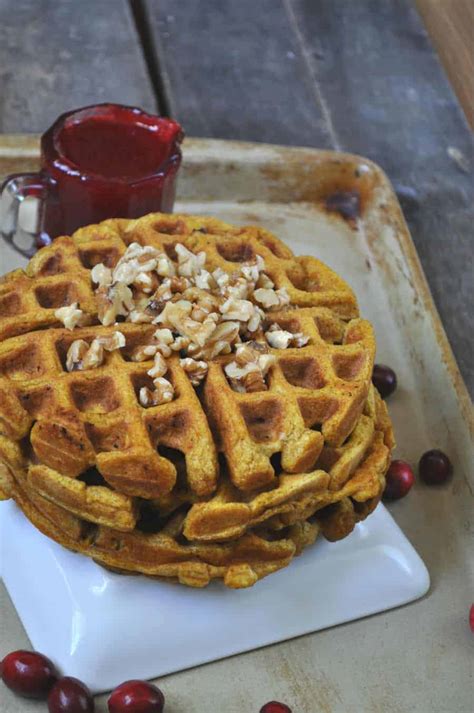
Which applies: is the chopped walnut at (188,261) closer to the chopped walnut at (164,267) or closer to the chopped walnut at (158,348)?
the chopped walnut at (164,267)

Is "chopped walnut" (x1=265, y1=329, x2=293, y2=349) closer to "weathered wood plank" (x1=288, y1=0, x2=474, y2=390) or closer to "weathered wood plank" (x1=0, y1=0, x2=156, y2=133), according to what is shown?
"weathered wood plank" (x1=288, y1=0, x2=474, y2=390)

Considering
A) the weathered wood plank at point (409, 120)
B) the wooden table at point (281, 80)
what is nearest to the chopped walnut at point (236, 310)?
the weathered wood plank at point (409, 120)

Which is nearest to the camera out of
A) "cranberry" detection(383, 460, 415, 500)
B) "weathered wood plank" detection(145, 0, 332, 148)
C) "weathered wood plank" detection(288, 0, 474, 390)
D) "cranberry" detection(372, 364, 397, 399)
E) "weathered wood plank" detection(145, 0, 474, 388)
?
"cranberry" detection(383, 460, 415, 500)

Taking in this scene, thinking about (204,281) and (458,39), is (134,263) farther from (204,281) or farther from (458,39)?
(458,39)

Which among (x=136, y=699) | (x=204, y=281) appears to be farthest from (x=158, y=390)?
(x=136, y=699)

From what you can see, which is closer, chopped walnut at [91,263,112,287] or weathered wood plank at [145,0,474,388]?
chopped walnut at [91,263,112,287]

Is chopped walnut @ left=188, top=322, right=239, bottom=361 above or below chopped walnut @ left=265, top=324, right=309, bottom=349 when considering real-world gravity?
above

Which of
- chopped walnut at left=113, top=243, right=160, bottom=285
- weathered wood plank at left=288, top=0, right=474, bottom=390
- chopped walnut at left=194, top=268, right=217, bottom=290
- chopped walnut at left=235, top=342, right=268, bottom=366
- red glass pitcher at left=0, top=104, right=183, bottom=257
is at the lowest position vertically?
weathered wood plank at left=288, top=0, right=474, bottom=390

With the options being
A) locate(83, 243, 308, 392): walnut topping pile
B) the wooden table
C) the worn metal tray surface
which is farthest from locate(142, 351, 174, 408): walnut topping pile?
the wooden table
